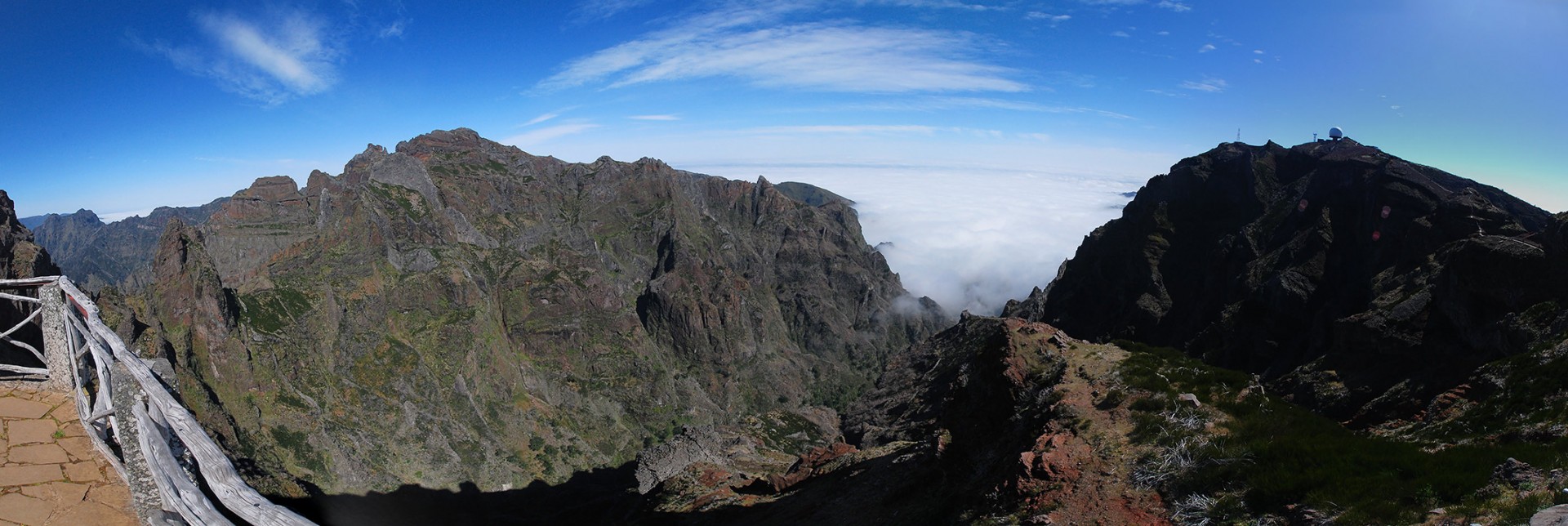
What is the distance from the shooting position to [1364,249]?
67375 mm

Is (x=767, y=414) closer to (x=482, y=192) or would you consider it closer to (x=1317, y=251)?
(x=1317, y=251)

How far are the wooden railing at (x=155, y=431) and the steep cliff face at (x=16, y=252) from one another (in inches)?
1495

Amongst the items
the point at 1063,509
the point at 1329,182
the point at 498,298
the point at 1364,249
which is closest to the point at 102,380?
the point at 1063,509

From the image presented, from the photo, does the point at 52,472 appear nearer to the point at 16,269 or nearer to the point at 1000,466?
the point at 1000,466

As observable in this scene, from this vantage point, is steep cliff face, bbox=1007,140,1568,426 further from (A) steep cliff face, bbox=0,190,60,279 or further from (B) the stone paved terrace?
(A) steep cliff face, bbox=0,190,60,279

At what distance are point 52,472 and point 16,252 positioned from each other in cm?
5959

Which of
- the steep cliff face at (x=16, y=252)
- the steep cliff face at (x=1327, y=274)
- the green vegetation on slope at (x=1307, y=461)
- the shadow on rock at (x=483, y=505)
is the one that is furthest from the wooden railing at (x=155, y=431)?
the shadow on rock at (x=483, y=505)

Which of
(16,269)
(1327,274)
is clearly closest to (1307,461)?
(16,269)

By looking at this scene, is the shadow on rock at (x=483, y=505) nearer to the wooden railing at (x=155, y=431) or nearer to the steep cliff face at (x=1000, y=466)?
the steep cliff face at (x=1000, y=466)

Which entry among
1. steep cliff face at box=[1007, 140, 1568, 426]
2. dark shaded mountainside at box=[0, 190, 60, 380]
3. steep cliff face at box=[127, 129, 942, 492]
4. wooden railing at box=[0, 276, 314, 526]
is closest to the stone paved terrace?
wooden railing at box=[0, 276, 314, 526]

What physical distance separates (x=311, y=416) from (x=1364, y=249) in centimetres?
13862

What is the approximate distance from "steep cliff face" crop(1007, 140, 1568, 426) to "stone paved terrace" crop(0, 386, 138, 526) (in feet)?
122

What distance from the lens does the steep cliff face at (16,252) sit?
40312 mm

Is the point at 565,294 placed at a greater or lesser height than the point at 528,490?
greater
